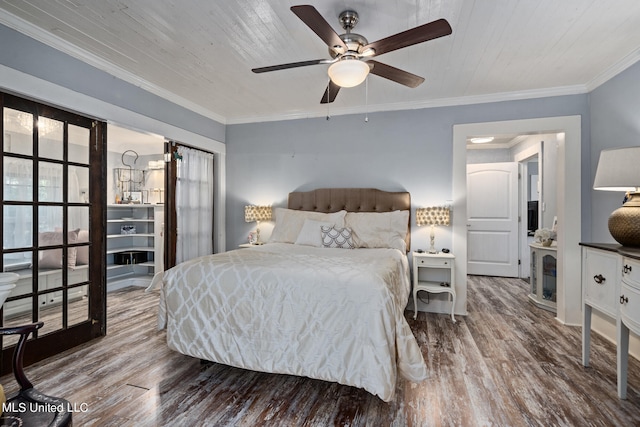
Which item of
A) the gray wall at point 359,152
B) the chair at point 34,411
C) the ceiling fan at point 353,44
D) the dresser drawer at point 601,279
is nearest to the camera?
the chair at point 34,411

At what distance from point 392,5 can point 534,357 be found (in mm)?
2885

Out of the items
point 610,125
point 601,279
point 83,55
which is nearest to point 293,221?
point 83,55

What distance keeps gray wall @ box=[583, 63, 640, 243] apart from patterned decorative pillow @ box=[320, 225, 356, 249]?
2.50 m

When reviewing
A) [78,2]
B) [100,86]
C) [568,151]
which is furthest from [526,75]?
[100,86]

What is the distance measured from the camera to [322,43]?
2441 millimetres

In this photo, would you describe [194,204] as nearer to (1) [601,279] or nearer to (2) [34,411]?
(2) [34,411]

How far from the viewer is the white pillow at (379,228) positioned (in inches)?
132

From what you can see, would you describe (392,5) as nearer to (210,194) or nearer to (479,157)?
(210,194)

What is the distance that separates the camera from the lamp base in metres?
1.96

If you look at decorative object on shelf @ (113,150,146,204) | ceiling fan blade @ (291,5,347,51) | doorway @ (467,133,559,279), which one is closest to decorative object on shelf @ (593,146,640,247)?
ceiling fan blade @ (291,5,347,51)

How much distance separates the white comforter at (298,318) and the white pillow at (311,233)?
104 cm

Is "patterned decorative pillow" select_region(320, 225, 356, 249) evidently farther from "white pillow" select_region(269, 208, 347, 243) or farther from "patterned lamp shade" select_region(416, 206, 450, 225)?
"patterned lamp shade" select_region(416, 206, 450, 225)

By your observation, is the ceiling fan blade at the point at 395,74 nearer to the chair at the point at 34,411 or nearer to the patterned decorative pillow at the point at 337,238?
the patterned decorative pillow at the point at 337,238

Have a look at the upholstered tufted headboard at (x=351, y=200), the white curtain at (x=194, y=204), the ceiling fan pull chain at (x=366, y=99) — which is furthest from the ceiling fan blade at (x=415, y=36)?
the white curtain at (x=194, y=204)
